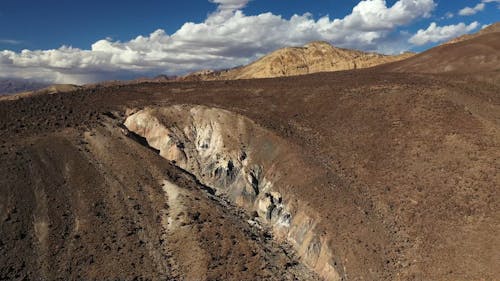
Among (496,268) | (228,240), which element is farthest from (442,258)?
(228,240)

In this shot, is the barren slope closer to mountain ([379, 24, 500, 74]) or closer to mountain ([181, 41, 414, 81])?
mountain ([379, 24, 500, 74])

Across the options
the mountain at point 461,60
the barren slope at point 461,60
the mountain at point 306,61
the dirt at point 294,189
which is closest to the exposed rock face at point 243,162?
the dirt at point 294,189

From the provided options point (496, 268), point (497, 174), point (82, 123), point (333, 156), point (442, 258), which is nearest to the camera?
point (496, 268)

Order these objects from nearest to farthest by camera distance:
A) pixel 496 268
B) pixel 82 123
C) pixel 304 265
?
1. pixel 496 268
2. pixel 304 265
3. pixel 82 123

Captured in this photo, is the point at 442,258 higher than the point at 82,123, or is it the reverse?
the point at 82,123

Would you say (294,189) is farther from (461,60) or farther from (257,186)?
(461,60)

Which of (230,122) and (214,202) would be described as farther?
(230,122)

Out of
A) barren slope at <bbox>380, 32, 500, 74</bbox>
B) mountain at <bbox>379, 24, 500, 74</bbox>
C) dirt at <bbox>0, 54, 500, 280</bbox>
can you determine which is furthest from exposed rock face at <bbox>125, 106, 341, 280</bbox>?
barren slope at <bbox>380, 32, 500, 74</bbox>

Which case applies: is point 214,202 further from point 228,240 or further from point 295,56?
point 295,56
